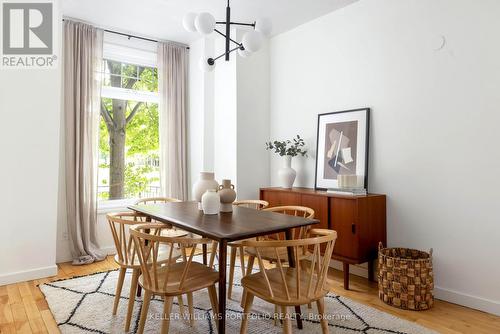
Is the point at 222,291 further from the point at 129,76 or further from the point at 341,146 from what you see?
the point at 129,76

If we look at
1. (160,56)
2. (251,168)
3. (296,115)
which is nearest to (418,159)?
(296,115)

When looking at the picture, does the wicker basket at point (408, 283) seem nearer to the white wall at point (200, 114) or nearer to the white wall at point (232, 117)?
the white wall at point (232, 117)

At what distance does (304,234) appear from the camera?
257cm

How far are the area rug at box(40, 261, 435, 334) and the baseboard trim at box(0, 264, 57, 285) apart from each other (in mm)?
385

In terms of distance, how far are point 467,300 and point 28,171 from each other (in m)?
4.08

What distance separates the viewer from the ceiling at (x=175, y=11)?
3.56m

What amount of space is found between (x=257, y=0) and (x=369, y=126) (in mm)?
1722

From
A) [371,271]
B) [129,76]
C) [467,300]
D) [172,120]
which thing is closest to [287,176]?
[371,271]

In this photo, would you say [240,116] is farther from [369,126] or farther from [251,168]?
[369,126]

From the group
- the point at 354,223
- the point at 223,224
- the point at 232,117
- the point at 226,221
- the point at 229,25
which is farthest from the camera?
the point at 232,117

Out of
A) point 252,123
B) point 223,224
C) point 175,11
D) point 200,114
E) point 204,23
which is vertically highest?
point 175,11

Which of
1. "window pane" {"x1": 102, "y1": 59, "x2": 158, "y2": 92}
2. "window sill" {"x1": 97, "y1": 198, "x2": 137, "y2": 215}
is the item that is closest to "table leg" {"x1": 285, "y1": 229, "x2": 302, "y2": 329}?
"window sill" {"x1": 97, "y1": 198, "x2": 137, "y2": 215}

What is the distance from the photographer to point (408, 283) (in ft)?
8.77

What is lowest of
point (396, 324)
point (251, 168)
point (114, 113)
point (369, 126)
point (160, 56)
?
point (396, 324)
